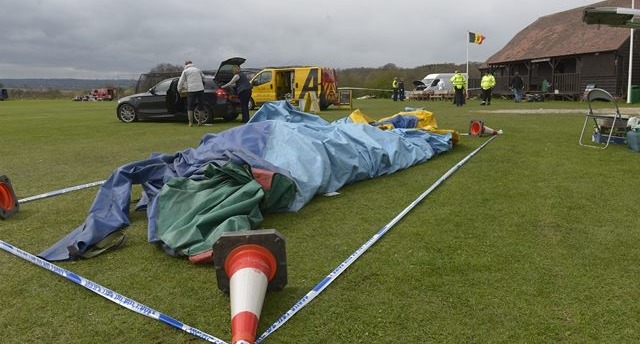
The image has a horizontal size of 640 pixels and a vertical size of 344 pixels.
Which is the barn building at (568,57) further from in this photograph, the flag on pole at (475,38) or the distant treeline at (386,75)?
the distant treeline at (386,75)

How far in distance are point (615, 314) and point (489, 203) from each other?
2.14m

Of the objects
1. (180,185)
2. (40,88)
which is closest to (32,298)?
(180,185)

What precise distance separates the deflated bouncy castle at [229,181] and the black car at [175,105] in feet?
25.1

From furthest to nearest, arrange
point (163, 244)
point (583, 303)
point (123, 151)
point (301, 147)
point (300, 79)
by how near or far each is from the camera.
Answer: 1. point (300, 79)
2. point (123, 151)
3. point (301, 147)
4. point (163, 244)
5. point (583, 303)

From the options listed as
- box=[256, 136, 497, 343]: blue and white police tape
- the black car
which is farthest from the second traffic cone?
the black car

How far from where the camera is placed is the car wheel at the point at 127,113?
14828 millimetres

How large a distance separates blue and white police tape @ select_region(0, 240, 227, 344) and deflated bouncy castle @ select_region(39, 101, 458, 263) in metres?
0.14

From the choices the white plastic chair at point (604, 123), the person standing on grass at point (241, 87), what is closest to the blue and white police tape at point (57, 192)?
the white plastic chair at point (604, 123)

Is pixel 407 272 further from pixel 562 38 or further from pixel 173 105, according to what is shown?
pixel 562 38

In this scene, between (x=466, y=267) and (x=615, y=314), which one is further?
(x=466, y=267)

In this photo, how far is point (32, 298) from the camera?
2.81 meters

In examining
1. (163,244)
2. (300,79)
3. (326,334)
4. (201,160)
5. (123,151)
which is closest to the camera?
(326,334)

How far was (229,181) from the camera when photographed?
4121mm

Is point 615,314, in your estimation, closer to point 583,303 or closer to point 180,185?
point 583,303
